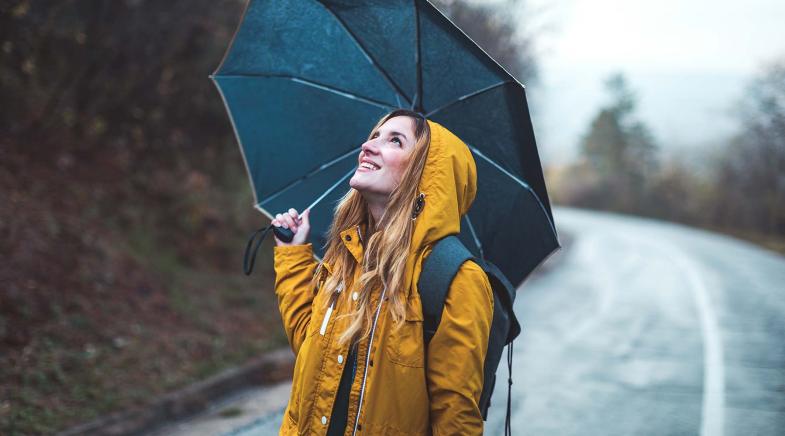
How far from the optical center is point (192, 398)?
5.73 metres

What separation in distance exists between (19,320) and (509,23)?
492 inches

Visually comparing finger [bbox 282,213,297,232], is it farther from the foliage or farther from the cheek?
the foliage

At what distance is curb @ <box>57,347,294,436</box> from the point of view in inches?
192

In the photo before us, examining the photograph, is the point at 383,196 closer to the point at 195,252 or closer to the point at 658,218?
the point at 195,252

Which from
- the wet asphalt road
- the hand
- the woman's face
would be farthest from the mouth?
the wet asphalt road

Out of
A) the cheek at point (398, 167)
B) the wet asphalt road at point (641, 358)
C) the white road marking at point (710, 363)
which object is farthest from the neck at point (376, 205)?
the white road marking at point (710, 363)

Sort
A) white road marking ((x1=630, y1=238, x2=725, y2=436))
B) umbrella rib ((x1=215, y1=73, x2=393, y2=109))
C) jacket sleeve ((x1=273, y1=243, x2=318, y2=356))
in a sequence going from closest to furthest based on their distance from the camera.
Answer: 1. jacket sleeve ((x1=273, y1=243, x2=318, y2=356))
2. umbrella rib ((x1=215, y1=73, x2=393, y2=109))
3. white road marking ((x1=630, y1=238, x2=725, y2=436))

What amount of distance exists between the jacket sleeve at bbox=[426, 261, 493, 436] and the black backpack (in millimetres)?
34

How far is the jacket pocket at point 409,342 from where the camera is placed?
214cm

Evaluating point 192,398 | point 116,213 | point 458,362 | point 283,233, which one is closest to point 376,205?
point 283,233

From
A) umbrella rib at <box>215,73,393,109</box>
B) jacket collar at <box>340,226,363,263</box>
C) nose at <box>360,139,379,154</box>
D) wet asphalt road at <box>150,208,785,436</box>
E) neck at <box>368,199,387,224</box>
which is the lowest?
wet asphalt road at <box>150,208,785,436</box>

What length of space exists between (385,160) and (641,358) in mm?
6536

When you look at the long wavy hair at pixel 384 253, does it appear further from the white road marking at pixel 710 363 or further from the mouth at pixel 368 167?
the white road marking at pixel 710 363

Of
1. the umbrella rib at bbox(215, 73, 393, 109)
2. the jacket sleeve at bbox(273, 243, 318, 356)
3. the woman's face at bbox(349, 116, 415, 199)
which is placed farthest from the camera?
the umbrella rib at bbox(215, 73, 393, 109)
